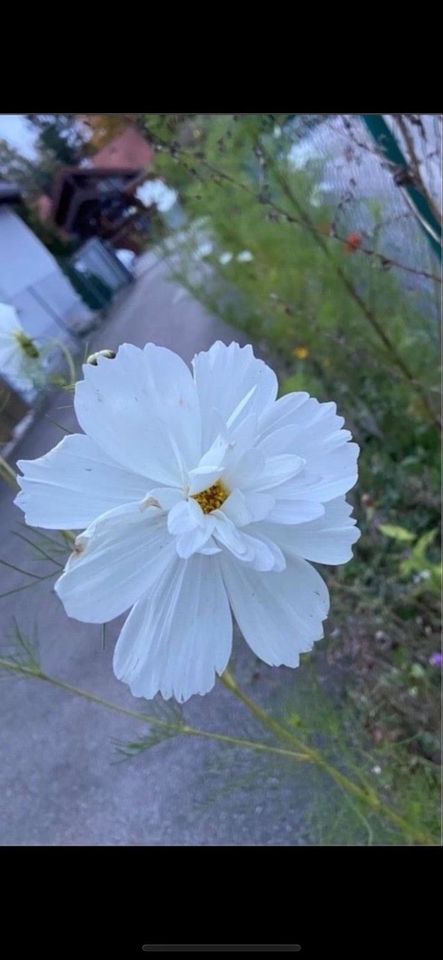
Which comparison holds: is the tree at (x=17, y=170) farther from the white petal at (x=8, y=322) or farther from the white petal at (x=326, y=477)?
the white petal at (x=326, y=477)

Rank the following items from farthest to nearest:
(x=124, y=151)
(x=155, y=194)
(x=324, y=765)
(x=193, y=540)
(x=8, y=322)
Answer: (x=155, y=194) → (x=124, y=151) → (x=324, y=765) → (x=8, y=322) → (x=193, y=540)

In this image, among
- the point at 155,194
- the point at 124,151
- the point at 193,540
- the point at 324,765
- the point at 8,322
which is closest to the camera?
the point at 193,540

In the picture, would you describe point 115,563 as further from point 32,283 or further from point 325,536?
point 32,283

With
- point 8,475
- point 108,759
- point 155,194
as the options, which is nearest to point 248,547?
point 8,475
